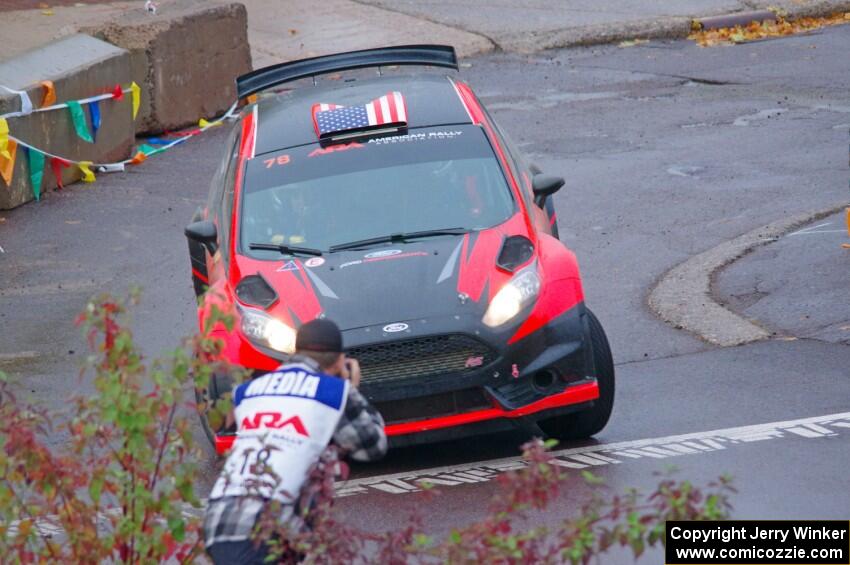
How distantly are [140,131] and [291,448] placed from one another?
12636mm

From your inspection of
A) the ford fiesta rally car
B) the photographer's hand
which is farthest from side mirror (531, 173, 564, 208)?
the photographer's hand

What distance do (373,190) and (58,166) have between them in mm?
7407

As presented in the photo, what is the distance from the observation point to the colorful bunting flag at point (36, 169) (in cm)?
1459

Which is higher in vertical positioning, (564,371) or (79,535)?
(79,535)

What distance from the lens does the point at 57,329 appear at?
437 inches

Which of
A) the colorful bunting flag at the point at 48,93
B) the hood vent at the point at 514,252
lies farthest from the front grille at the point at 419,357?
the colorful bunting flag at the point at 48,93

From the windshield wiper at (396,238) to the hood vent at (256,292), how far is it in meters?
0.46

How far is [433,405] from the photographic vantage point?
7.47 meters

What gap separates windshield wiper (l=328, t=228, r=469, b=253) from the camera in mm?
8219

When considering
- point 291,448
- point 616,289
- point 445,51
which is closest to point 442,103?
point 445,51

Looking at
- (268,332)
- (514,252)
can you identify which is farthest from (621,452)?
(268,332)

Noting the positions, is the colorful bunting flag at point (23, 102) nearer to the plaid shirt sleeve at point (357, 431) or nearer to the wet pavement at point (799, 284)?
the wet pavement at point (799, 284)

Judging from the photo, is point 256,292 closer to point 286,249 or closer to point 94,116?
point 286,249

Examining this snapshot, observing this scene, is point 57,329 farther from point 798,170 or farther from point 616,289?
point 798,170
